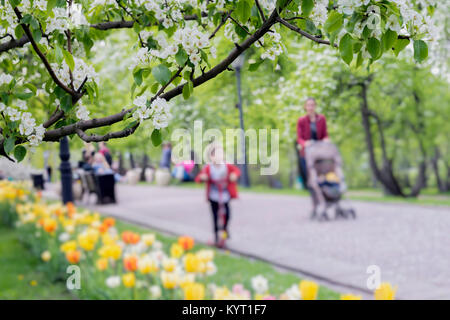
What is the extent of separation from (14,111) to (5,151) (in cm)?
14

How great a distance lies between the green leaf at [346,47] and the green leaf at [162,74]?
51 cm

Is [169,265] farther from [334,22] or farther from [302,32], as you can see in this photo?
[334,22]

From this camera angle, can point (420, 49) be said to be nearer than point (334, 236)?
Yes

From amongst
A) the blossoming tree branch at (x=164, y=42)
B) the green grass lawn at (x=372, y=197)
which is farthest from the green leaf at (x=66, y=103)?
the green grass lawn at (x=372, y=197)

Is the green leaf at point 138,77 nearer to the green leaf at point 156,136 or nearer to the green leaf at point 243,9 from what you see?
the green leaf at point 156,136

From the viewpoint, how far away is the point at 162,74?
151 centimetres

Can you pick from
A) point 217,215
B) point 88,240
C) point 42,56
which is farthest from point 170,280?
point 217,215

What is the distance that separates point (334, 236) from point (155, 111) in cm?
621

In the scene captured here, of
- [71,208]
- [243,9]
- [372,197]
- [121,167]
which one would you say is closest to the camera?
[243,9]

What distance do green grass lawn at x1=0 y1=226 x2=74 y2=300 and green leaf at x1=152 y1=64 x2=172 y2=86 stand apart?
138 inches

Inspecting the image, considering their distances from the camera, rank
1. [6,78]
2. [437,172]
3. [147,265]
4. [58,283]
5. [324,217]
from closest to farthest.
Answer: [6,78] < [147,265] < [58,283] < [324,217] < [437,172]

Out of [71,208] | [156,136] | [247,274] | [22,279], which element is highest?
[156,136]

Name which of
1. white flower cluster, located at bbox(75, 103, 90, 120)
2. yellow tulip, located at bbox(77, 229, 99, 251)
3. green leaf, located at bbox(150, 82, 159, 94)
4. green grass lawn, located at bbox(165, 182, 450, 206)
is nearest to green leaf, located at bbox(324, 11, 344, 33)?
green leaf, located at bbox(150, 82, 159, 94)

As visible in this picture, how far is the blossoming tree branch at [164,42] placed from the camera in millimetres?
1349
